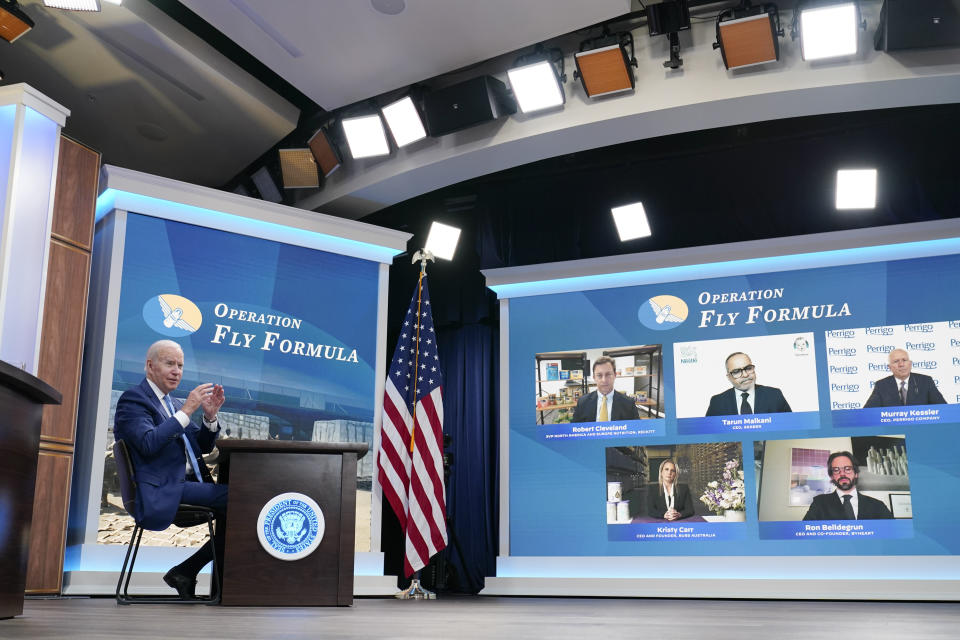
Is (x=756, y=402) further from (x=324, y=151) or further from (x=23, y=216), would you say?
(x=23, y=216)

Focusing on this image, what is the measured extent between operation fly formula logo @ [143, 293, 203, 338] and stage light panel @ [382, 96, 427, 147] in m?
1.80

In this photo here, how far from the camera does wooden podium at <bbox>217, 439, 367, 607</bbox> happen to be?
3.56m

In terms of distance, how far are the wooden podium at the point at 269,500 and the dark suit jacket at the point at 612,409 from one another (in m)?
2.93

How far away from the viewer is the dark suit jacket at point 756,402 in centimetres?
596

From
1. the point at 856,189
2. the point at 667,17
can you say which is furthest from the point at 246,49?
the point at 856,189

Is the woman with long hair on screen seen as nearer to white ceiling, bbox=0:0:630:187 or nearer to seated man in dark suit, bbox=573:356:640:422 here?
seated man in dark suit, bbox=573:356:640:422

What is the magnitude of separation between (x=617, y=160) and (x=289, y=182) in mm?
2549

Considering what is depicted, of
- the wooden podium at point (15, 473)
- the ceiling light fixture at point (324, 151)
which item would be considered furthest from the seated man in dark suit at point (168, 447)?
the ceiling light fixture at point (324, 151)

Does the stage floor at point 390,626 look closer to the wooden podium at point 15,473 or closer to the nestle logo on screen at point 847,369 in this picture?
the wooden podium at point 15,473

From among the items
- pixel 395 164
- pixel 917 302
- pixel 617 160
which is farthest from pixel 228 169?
pixel 917 302

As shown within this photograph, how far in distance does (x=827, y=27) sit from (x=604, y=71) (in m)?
1.29

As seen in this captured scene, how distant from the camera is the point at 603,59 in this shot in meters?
5.27

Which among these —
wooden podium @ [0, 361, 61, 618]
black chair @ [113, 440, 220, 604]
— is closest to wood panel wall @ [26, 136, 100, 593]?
black chair @ [113, 440, 220, 604]

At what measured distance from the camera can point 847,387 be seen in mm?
5793
